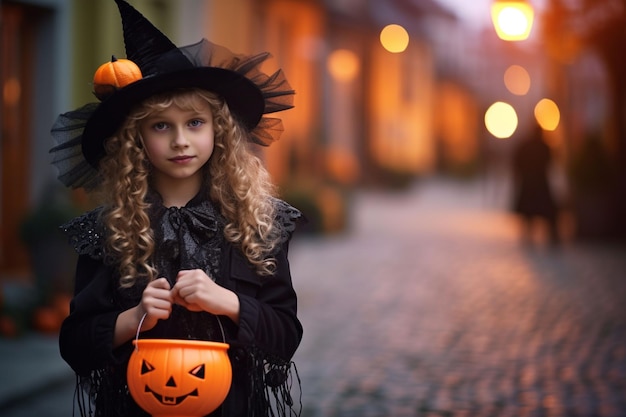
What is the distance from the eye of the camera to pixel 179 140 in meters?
2.88

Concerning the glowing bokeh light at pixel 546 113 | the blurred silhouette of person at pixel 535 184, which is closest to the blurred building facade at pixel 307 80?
the blurred silhouette of person at pixel 535 184

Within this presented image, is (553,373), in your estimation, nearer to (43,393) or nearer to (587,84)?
(43,393)

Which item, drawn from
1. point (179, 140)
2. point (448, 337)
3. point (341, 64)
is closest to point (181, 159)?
point (179, 140)

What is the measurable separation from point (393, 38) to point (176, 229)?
3580 cm

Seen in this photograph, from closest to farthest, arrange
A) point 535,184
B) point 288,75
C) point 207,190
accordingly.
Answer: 1. point 207,190
2. point 535,184
3. point 288,75

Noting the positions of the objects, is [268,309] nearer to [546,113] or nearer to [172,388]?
[172,388]

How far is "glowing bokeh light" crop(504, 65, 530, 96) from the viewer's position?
78.4m

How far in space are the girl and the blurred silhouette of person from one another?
45.7 feet

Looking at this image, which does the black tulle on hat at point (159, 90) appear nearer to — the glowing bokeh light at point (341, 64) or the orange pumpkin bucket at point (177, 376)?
the orange pumpkin bucket at point (177, 376)

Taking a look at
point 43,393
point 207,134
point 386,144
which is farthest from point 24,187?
point 386,144

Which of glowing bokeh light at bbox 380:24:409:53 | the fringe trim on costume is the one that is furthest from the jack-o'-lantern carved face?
glowing bokeh light at bbox 380:24:409:53

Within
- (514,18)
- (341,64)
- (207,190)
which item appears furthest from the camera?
(341,64)

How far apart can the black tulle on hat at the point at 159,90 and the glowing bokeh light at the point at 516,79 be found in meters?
76.1

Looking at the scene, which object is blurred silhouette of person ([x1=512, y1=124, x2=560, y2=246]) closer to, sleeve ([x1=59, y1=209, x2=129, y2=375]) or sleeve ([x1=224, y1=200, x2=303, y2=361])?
sleeve ([x1=224, y1=200, x2=303, y2=361])
